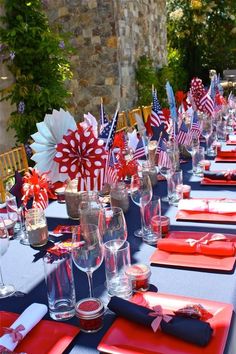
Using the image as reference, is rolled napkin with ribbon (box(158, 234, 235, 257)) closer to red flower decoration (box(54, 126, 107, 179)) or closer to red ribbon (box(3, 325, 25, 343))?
red flower decoration (box(54, 126, 107, 179))

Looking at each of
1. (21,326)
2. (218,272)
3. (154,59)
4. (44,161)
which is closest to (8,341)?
(21,326)

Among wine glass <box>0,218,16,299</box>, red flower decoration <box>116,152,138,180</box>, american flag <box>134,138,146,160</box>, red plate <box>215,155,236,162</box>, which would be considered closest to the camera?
wine glass <box>0,218,16,299</box>

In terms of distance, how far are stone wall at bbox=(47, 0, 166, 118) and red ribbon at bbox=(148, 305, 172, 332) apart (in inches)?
215

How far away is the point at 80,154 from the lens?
155 cm

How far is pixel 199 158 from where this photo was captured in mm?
2375

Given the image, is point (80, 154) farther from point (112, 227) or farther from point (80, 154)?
point (112, 227)

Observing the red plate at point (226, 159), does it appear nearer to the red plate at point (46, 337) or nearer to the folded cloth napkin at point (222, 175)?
the folded cloth napkin at point (222, 175)

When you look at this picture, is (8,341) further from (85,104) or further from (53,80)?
(85,104)

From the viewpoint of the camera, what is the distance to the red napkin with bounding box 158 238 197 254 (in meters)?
1.37

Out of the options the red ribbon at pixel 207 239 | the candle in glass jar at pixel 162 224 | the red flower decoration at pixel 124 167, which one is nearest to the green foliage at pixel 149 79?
the red flower decoration at pixel 124 167

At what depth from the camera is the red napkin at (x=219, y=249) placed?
1322 millimetres

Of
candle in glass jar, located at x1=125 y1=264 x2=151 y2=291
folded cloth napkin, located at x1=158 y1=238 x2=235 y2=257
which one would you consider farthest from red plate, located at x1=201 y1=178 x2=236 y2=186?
candle in glass jar, located at x1=125 y1=264 x2=151 y2=291

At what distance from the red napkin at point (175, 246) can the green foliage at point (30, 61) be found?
344cm

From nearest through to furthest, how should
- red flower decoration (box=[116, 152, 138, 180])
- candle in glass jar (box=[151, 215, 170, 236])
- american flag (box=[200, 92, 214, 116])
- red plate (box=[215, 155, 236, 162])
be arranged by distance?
Answer: candle in glass jar (box=[151, 215, 170, 236]) < red flower decoration (box=[116, 152, 138, 180]) < red plate (box=[215, 155, 236, 162]) < american flag (box=[200, 92, 214, 116])
